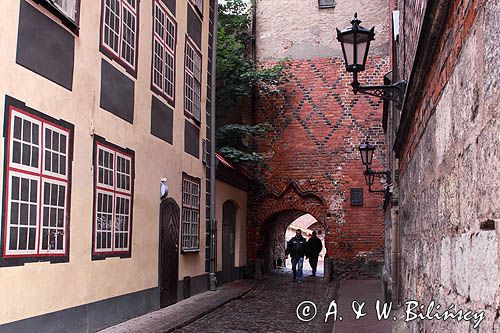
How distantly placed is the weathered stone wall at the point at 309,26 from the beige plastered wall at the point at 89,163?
792 cm

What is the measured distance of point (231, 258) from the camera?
62.6ft

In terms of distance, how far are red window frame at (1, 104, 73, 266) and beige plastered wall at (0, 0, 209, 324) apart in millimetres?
134

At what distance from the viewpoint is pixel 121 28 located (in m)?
10.1

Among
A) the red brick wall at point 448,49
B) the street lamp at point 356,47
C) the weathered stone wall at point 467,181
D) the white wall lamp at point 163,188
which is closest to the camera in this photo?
the weathered stone wall at point 467,181

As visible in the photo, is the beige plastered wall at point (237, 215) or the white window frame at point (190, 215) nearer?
the white window frame at point (190, 215)

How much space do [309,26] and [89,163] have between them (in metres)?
14.0

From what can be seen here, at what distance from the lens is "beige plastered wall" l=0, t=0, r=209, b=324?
6871mm

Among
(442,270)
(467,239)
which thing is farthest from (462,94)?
(442,270)

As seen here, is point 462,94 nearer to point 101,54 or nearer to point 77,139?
point 77,139

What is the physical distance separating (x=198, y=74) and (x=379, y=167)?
7551 millimetres

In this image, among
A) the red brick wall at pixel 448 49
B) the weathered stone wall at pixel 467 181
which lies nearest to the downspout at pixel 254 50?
the red brick wall at pixel 448 49

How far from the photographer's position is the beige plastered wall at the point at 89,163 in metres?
6.87

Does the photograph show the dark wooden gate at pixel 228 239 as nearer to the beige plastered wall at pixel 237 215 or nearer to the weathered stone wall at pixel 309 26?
the beige plastered wall at pixel 237 215

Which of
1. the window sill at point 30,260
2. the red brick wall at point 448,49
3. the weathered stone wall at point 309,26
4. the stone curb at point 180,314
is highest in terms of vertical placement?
the weathered stone wall at point 309,26
